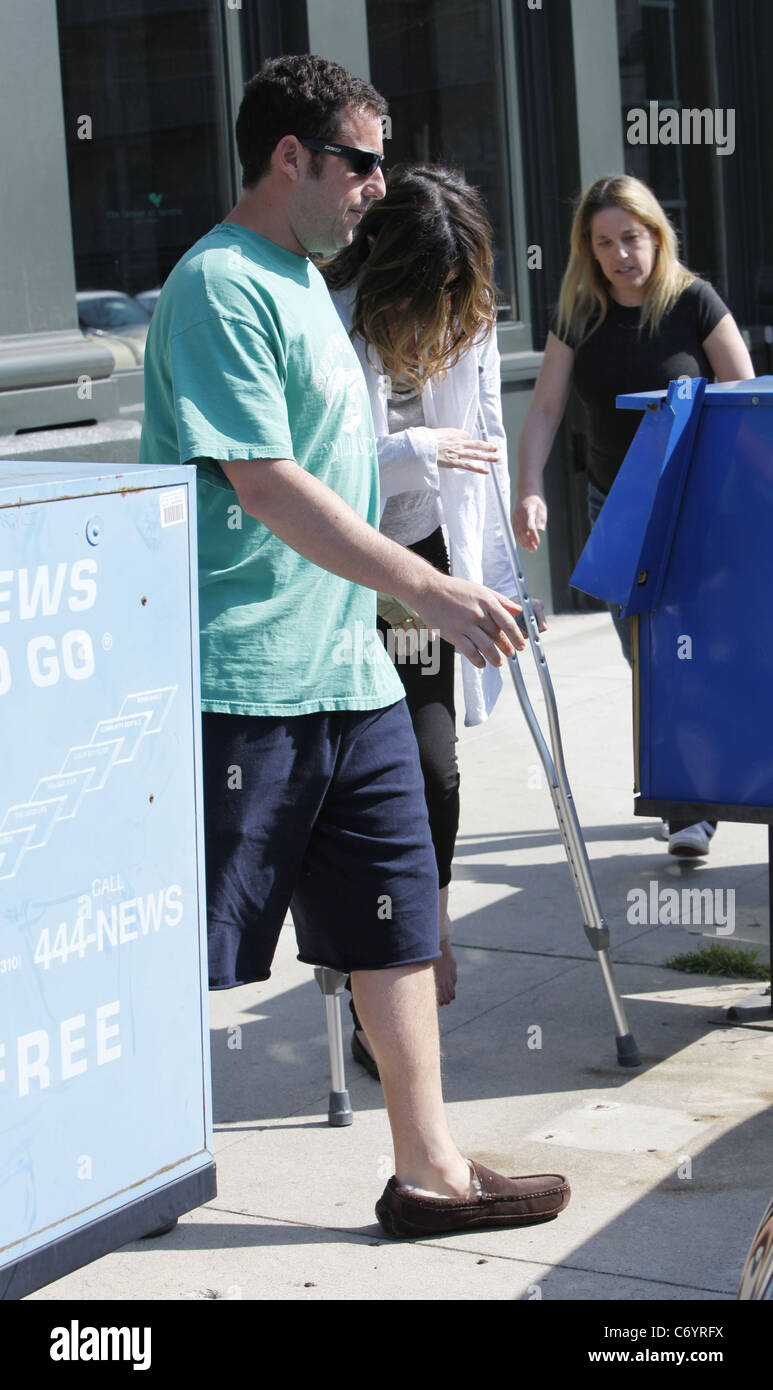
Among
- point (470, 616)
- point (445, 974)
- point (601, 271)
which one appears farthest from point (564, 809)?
point (601, 271)

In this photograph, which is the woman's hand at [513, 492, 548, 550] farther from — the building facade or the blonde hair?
the building facade

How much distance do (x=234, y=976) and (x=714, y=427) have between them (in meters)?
1.66

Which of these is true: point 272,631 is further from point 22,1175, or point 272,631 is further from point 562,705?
point 562,705

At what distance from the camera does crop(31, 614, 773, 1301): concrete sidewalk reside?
10.3ft

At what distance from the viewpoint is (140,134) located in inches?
293

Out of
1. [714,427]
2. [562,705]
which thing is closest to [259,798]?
[714,427]

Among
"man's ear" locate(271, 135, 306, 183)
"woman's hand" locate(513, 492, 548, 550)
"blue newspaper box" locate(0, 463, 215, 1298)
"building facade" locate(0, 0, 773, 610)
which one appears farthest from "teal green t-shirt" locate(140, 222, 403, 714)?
"building facade" locate(0, 0, 773, 610)

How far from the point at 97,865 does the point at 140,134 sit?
5.71 m

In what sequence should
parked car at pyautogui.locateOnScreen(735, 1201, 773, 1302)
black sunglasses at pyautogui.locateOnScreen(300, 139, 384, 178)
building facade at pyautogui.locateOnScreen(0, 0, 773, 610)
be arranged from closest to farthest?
parked car at pyautogui.locateOnScreen(735, 1201, 773, 1302)
black sunglasses at pyautogui.locateOnScreen(300, 139, 384, 178)
building facade at pyautogui.locateOnScreen(0, 0, 773, 610)

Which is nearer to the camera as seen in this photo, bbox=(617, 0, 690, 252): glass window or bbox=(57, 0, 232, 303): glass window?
bbox=(57, 0, 232, 303): glass window

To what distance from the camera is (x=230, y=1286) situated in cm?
311

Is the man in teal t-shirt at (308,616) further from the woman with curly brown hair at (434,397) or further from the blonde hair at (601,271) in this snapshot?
the blonde hair at (601,271)

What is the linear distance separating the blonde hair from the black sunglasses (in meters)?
2.26

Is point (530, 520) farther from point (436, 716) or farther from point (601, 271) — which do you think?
point (436, 716)
